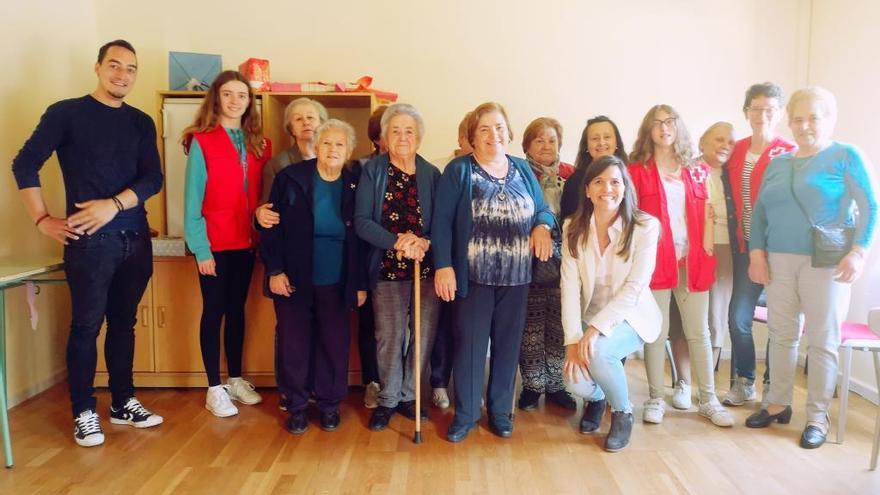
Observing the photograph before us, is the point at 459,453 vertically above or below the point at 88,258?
below

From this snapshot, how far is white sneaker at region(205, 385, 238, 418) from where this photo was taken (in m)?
2.99

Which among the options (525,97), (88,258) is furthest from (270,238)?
(525,97)

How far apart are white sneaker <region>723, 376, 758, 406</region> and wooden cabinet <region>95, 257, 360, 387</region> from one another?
6.34ft

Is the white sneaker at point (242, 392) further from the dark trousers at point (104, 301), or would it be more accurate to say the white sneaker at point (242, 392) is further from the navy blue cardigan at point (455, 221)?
the navy blue cardigan at point (455, 221)

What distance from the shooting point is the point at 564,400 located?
3098mm

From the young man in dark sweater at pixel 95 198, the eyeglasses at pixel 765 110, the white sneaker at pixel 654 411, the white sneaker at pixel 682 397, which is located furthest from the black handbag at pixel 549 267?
the young man in dark sweater at pixel 95 198

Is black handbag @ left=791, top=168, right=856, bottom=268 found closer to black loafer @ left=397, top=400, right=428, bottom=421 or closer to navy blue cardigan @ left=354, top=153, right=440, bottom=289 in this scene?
navy blue cardigan @ left=354, top=153, right=440, bottom=289

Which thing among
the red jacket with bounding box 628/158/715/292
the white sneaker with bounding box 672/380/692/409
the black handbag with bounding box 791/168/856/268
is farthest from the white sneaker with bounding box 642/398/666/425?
the black handbag with bounding box 791/168/856/268

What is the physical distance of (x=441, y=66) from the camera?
12.7ft

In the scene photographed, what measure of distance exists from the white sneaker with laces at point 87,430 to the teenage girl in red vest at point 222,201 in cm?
51

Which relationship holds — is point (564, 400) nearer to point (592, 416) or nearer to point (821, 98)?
point (592, 416)

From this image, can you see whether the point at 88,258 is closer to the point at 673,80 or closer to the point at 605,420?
the point at 605,420

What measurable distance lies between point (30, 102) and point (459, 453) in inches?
110

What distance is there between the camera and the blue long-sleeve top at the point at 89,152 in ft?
8.35
